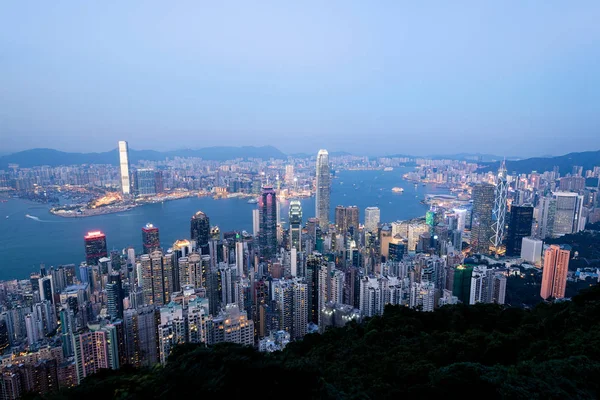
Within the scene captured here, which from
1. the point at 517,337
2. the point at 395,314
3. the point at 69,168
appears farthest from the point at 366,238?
the point at 69,168

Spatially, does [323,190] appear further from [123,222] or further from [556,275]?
[556,275]

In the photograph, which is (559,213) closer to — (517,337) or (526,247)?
(526,247)

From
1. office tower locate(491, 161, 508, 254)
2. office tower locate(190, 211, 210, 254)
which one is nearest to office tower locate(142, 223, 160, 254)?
office tower locate(190, 211, 210, 254)


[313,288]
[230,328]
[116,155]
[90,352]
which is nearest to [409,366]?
[230,328]

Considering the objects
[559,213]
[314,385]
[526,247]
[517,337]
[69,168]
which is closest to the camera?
[314,385]

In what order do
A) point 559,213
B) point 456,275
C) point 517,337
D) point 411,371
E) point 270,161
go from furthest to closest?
point 270,161, point 559,213, point 456,275, point 517,337, point 411,371

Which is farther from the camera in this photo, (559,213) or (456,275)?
(559,213)

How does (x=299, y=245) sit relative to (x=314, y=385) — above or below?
below

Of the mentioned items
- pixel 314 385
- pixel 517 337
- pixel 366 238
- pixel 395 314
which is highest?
pixel 314 385
